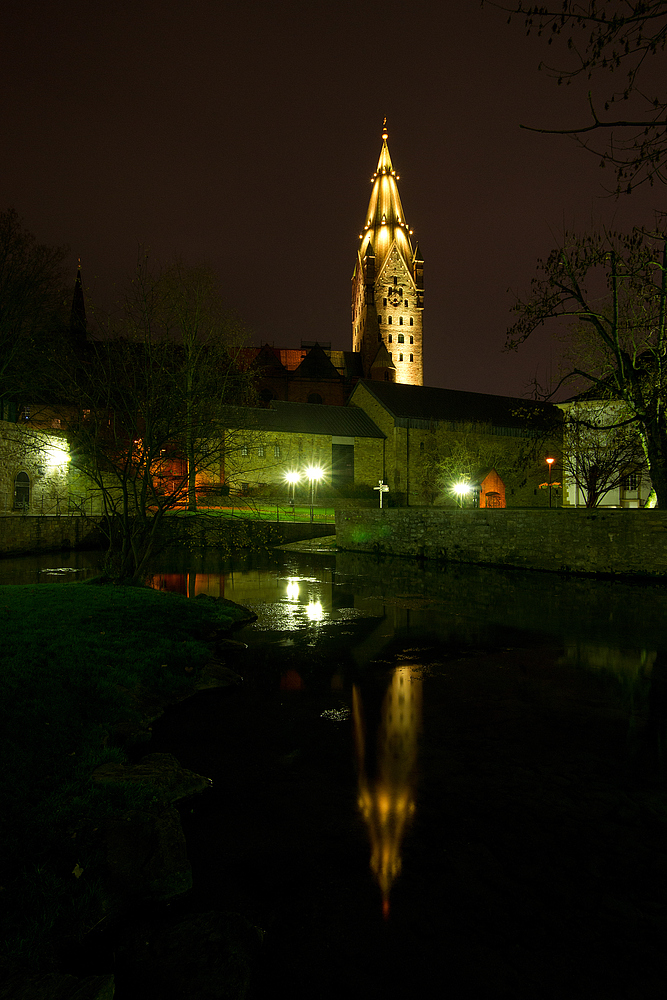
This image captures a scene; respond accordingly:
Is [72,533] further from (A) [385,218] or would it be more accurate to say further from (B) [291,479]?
(A) [385,218]

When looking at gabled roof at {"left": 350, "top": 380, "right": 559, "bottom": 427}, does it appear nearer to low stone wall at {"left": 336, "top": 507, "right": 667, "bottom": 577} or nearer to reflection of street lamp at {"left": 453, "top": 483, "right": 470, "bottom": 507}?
reflection of street lamp at {"left": 453, "top": 483, "right": 470, "bottom": 507}

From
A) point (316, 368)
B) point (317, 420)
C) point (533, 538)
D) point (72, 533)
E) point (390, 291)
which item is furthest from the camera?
point (390, 291)

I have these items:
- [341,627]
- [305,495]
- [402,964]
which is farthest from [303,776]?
[305,495]

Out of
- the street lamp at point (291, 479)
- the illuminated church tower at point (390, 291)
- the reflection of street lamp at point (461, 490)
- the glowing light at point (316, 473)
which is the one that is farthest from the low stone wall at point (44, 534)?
the illuminated church tower at point (390, 291)

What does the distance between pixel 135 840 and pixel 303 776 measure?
5.53 feet

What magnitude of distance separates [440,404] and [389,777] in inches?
2228

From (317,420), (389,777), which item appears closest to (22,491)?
(317,420)

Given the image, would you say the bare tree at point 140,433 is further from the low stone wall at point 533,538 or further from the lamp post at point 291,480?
the lamp post at point 291,480

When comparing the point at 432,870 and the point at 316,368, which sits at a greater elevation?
the point at 316,368

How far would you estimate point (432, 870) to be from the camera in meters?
3.78

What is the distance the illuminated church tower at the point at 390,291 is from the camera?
84.1m

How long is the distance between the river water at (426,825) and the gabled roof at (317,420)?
143 ft

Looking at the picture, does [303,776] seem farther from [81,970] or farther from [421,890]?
[81,970]

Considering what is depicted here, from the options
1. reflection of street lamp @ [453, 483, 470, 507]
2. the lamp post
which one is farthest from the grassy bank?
reflection of street lamp @ [453, 483, 470, 507]
